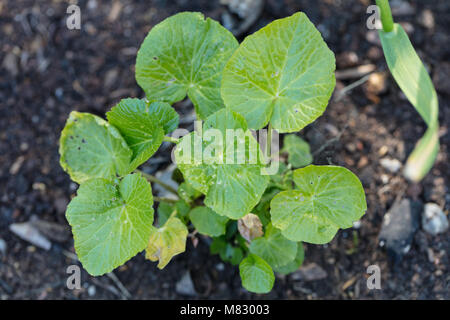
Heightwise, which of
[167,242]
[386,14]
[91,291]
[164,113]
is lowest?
[91,291]

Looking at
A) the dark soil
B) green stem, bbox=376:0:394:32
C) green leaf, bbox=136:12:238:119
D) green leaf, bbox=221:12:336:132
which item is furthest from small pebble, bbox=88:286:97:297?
green stem, bbox=376:0:394:32

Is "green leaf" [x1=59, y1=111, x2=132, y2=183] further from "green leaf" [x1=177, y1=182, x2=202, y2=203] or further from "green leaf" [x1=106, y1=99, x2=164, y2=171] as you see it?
"green leaf" [x1=177, y1=182, x2=202, y2=203]

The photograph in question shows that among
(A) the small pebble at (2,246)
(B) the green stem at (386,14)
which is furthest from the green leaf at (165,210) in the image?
(B) the green stem at (386,14)

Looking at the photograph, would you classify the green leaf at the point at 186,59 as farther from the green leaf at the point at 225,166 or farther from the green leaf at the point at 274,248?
the green leaf at the point at 274,248

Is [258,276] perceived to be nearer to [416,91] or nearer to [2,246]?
[416,91]

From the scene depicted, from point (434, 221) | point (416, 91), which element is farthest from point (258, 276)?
point (434, 221)
